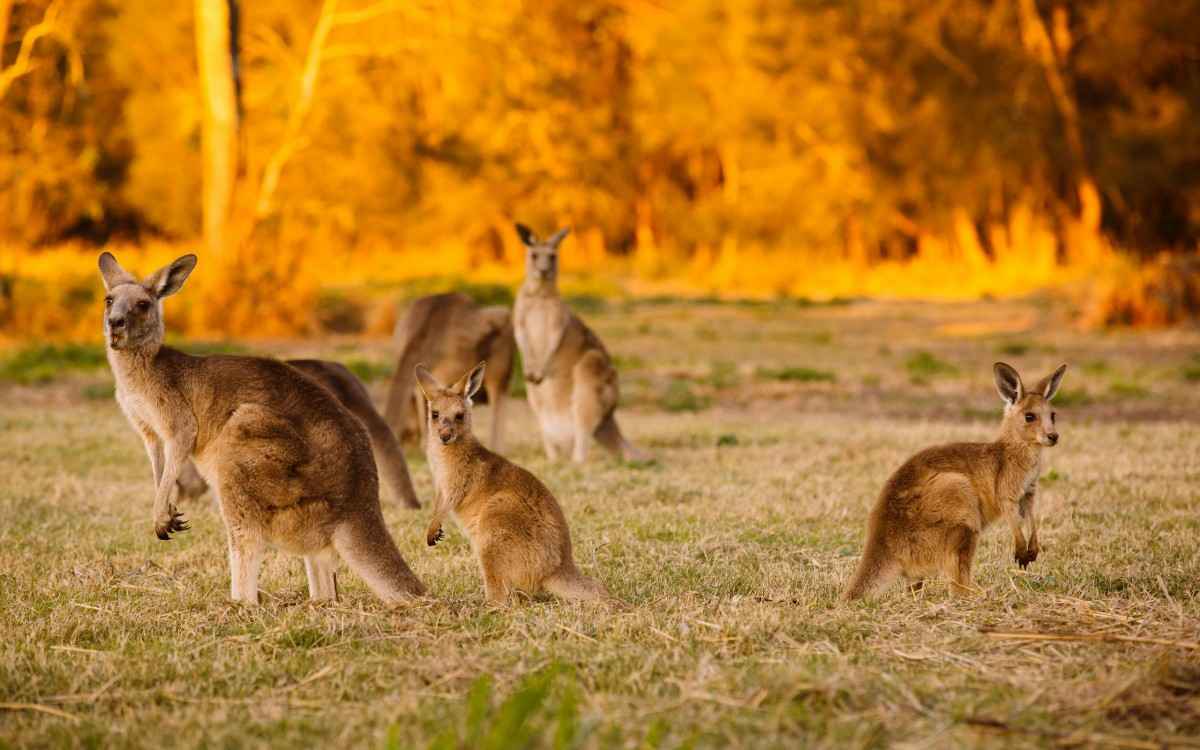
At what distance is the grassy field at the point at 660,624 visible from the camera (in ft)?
11.2

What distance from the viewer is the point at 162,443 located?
5.00 m

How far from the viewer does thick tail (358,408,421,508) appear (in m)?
6.38

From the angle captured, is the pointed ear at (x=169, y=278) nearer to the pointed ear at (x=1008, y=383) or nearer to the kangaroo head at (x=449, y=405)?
the kangaroo head at (x=449, y=405)

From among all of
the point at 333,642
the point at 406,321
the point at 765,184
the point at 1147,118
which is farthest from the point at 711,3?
the point at 333,642

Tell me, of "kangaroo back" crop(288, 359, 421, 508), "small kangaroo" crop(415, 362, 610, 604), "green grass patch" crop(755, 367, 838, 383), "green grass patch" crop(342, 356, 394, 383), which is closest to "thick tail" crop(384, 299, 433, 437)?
"kangaroo back" crop(288, 359, 421, 508)

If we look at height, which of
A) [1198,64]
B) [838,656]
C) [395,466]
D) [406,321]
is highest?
[1198,64]

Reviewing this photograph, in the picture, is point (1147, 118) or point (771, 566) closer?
point (771, 566)

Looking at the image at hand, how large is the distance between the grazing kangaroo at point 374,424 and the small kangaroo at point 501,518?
1094 millimetres

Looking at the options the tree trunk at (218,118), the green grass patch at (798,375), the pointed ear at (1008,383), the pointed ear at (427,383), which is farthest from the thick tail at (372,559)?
the tree trunk at (218,118)

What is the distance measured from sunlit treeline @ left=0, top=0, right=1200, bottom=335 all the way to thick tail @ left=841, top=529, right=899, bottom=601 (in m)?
13.4

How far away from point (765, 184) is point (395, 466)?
893 inches

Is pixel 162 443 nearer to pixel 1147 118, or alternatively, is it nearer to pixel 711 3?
pixel 1147 118

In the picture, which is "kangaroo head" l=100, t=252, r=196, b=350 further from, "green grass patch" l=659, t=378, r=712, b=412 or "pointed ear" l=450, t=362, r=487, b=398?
"green grass patch" l=659, t=378, r=712, b=412

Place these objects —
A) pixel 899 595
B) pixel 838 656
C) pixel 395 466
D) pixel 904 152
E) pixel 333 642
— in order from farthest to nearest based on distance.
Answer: pixel 904 152 < pixel 395 466 < pixel 899 595 < pixel 333 642 < pixel 838 656
